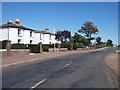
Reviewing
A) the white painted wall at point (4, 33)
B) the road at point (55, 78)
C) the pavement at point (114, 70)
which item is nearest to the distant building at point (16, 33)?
the white painted wall at point (4, 33)

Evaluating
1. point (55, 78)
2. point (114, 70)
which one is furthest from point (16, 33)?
point (55, 78)

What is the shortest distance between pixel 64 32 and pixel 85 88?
87.4 meters

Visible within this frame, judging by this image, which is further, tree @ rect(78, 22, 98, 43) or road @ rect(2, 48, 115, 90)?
tree @ rect(78, 22, 98, 43)

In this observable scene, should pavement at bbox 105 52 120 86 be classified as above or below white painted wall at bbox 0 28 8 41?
below

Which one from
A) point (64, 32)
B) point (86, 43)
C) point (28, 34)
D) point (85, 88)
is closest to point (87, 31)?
point (86, 43)

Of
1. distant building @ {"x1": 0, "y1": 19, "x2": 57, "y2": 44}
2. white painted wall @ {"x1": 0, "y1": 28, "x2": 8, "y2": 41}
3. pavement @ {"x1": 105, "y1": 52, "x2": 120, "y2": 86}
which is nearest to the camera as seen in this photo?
pavement @ {"x1": 105, "y1": 52, "x2": 120, "y2": 86}

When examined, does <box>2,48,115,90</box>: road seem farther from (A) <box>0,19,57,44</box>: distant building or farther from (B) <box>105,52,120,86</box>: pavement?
(A) <box>0,19,57,44</box>: distant building

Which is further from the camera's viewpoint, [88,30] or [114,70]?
[88,30]

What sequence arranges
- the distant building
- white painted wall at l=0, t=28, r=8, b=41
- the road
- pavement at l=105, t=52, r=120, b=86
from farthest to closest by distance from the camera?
white painted wall at l=0, t=28, r=8, b=41, the distant building, pavement at l=105, t=52, r=120, b=86, the road

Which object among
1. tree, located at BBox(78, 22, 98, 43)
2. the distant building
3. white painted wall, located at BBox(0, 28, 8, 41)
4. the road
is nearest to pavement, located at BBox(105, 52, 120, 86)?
the road

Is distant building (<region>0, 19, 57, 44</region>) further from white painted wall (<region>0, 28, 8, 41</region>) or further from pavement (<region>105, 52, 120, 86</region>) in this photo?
pavement (<region>105, 52, 120, 86</region>)

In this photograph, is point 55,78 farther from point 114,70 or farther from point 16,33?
point 16,33

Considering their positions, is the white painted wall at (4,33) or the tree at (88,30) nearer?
the white painted wall at (4,33)

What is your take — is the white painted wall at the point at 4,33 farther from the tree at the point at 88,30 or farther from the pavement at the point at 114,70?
the tree at the point at 88,30
